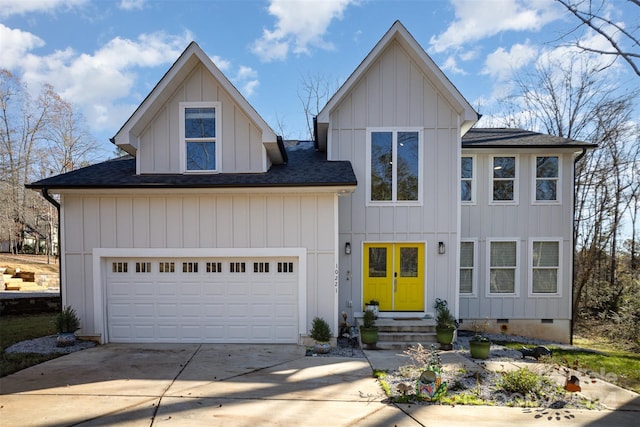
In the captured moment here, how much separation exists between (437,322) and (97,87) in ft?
89.7

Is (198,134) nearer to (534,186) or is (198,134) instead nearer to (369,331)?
(369,331)

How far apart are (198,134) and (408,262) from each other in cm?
628

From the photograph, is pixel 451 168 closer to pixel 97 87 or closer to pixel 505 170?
pixel 505 170

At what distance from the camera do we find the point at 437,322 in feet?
25.4

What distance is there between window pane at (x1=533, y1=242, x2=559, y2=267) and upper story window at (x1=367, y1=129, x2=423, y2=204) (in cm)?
450

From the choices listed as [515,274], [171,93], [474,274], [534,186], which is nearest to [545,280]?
[515,274]

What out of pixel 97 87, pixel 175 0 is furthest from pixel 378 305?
pixel 97 87

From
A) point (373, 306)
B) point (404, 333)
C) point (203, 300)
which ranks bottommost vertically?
point (404, 333)

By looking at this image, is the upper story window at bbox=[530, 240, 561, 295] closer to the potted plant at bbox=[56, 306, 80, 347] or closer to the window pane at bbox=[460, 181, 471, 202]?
the window pane at bbox=[460, 181, 471, 202]

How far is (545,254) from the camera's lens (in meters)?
9.99

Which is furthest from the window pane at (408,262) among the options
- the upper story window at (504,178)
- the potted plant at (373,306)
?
the upper story window at (504,178)

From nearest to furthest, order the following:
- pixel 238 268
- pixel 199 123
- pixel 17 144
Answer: pixel 238 268
pixel 199 123
pixel 17 144

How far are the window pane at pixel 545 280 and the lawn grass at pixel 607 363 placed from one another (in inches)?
73.0

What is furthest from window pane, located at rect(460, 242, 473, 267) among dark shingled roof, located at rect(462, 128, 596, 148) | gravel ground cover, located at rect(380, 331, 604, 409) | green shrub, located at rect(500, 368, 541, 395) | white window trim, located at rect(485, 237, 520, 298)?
green shrub, located at rect(500, 368, 541, 395)
